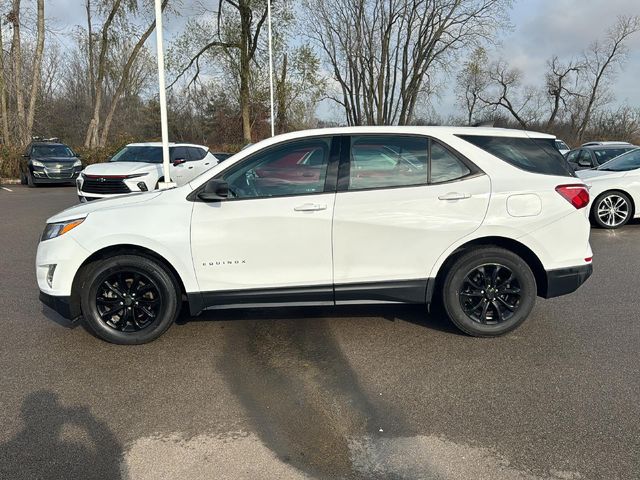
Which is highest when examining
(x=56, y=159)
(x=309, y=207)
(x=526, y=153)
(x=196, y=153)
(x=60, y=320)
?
(x=56, y=159)

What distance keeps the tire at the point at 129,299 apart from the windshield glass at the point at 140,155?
8.45m

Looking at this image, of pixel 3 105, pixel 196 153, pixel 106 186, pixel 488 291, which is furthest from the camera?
pixel 3 105

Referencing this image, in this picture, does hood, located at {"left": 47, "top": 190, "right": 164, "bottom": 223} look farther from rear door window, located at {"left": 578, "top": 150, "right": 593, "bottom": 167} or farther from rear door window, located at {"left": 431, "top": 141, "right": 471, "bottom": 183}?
rear door window, located at {"left": 578, "top": 150, "right": 593, "bottom": 167}

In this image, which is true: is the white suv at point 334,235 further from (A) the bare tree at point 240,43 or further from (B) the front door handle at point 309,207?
(A) the bare tree at point 240,43

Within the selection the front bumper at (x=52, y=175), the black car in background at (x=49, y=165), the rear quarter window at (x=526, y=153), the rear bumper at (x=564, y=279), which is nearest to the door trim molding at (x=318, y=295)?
the rear bumper at (x=564, y=279)

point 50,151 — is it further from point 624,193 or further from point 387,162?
point 624,193

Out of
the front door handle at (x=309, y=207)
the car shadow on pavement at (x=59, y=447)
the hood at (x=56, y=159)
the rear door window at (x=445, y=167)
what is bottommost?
the car shadow on pavement at (x=59, y=447)

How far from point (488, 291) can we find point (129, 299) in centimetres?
298

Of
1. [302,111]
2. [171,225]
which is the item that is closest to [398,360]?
[171,225]

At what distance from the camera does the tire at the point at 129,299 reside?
3.96 meters

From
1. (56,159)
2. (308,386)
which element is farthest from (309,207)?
(56,159)

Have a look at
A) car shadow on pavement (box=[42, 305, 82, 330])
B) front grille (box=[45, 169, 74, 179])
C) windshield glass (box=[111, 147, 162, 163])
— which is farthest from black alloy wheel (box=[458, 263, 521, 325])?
front grille (box=[45, 169, 74, 179])

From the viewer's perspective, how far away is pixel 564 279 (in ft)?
13.6

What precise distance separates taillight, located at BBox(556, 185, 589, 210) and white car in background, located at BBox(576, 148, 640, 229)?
226 inches
